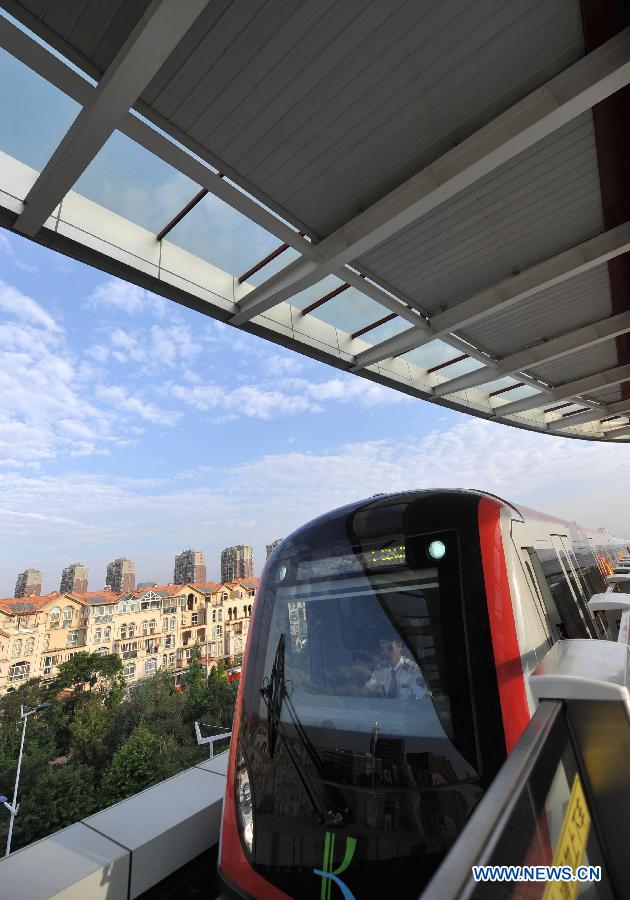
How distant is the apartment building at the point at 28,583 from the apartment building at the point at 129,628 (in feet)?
72.2

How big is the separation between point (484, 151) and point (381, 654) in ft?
18.1

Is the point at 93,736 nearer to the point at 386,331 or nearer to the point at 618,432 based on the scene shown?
the point at 386,331

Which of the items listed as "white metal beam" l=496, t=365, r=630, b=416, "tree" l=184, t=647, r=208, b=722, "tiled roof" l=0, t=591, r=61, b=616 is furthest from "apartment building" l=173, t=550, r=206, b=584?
"white metal beam" l=496, t=365, r=630, b=416

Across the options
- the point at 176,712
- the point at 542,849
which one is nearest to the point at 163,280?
the point at 542,849

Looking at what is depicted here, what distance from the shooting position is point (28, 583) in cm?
6469

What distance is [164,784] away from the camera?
3.01 metres

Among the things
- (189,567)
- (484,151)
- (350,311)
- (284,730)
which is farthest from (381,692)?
(189,567)

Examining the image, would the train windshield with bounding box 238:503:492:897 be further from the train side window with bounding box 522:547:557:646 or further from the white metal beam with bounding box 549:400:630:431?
the white metal beam with bounding box 549:400:630:431

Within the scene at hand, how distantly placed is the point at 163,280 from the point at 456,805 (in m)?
6.86

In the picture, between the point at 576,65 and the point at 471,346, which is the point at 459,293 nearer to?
the point at 471,346

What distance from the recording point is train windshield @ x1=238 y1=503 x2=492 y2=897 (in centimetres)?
196

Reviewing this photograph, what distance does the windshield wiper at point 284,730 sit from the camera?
7.02 feet

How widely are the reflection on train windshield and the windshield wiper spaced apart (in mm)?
18

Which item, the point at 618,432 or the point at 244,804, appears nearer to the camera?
the point at 244,804
